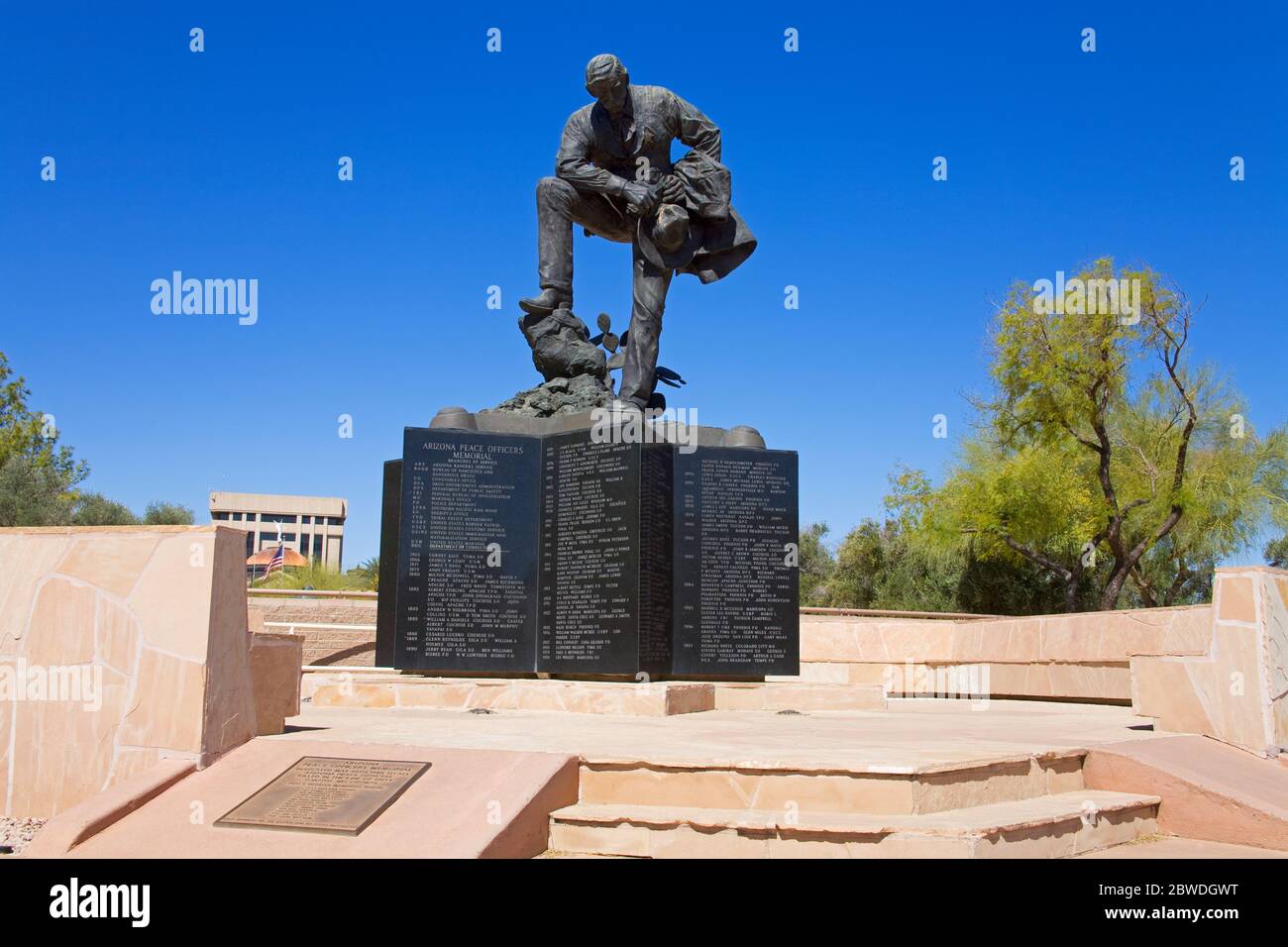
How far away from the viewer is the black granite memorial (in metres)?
9.38

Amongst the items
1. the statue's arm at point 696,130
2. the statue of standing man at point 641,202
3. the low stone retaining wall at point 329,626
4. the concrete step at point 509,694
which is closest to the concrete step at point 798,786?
the concrete step at point 509,694

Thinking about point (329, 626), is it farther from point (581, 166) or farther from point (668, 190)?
point (668, 190)

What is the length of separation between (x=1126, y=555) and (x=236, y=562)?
2459 cm

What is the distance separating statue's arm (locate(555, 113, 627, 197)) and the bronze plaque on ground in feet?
22.7

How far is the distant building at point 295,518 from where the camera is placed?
8500 centimetres

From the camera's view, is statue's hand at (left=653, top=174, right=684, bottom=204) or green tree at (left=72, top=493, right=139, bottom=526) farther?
green tree at (left=72, top=493, right=139, bottom=526)

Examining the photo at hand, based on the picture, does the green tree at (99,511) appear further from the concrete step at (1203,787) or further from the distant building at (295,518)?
the distant building at (295,518)

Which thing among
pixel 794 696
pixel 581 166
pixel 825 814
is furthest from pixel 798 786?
pixel 581 166

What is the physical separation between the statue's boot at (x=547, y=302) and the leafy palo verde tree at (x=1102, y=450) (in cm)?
1796

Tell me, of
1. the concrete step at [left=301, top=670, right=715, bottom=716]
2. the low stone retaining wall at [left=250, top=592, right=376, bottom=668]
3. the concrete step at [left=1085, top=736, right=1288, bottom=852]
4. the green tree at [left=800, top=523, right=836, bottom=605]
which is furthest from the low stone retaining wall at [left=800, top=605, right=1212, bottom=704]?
the green tree at [left=800, top=523, right=836, bottom=605]

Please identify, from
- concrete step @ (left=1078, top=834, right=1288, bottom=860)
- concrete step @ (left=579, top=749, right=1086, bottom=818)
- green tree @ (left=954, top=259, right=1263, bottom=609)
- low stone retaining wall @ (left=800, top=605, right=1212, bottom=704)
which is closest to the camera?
concrete step @ (left=579, top=749, right=1086, bottom=818)

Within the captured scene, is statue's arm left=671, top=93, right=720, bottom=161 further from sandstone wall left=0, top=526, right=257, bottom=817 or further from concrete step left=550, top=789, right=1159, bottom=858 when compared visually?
concrete step left=550, top=789, right=1159, bottom=858

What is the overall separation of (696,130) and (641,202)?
0.95 meters
